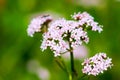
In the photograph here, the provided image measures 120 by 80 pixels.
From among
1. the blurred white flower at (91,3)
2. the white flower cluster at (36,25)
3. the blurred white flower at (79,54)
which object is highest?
the blurred white flower at (91,3)

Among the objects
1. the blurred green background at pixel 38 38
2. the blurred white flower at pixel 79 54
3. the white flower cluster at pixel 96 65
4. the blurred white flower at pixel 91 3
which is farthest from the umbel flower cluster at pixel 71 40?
the blurred white flower at pixel 91 3

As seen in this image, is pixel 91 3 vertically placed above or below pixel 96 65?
above

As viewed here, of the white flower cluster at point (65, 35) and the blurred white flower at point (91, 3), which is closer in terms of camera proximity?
the white flower cluster at point (65, 35)

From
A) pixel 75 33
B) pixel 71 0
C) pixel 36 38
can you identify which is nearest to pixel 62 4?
pixel 71 0

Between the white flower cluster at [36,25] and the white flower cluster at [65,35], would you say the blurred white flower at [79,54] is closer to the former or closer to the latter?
the white flower cluster at [36,25]

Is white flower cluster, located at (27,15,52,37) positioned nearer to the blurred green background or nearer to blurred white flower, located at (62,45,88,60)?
the blurred green background

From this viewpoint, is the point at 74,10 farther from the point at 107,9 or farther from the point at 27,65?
the point at 27,65

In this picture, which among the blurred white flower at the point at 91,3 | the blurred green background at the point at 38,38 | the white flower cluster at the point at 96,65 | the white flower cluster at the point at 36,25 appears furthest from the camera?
the blurred white flower at the point at 91,3

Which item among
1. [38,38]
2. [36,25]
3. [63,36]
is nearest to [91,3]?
[38,38]

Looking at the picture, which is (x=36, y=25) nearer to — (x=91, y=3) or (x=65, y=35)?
(x=65, y=35)
